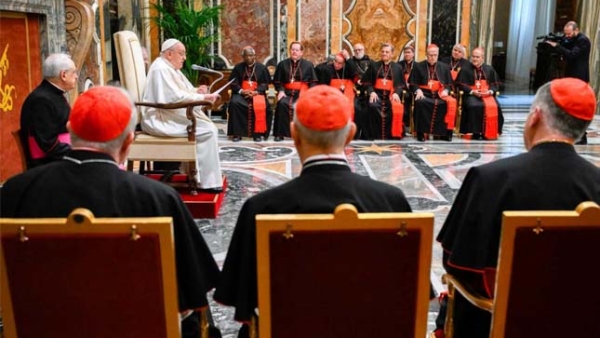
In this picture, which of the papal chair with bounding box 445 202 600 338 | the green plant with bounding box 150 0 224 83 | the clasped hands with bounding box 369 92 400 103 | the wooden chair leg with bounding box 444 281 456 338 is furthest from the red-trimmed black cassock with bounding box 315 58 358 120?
the papal chair with bounding box 445 202 600 338

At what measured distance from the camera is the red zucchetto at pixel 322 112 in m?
2.01

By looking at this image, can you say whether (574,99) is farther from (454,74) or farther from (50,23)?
(454,74)

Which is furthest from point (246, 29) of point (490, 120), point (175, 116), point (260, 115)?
point (175, 116)

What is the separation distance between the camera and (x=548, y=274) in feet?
6.34

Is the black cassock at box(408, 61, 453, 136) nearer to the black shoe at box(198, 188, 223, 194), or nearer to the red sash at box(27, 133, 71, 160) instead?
the black shoe at box(198, 188, 223, 194)

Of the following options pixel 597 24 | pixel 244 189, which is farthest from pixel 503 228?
pixel 597 24

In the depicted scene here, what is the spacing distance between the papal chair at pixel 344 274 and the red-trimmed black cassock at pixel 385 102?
7731 mm

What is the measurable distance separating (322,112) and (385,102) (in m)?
7.81

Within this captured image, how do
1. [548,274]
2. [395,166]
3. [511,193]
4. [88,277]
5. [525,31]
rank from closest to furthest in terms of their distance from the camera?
1. [88,277]
2. [548,274]
3. [511,193]
4. [395,166]
5. [525,31]

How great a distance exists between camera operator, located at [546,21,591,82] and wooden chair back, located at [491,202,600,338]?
793cm

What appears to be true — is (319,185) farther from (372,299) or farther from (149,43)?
(149,43)

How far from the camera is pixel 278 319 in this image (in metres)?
1.90

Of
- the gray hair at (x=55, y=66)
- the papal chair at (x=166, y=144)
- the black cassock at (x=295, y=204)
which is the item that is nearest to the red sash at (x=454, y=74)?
the papal chair at (x=166, y=144)

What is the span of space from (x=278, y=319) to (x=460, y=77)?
8.60 m
